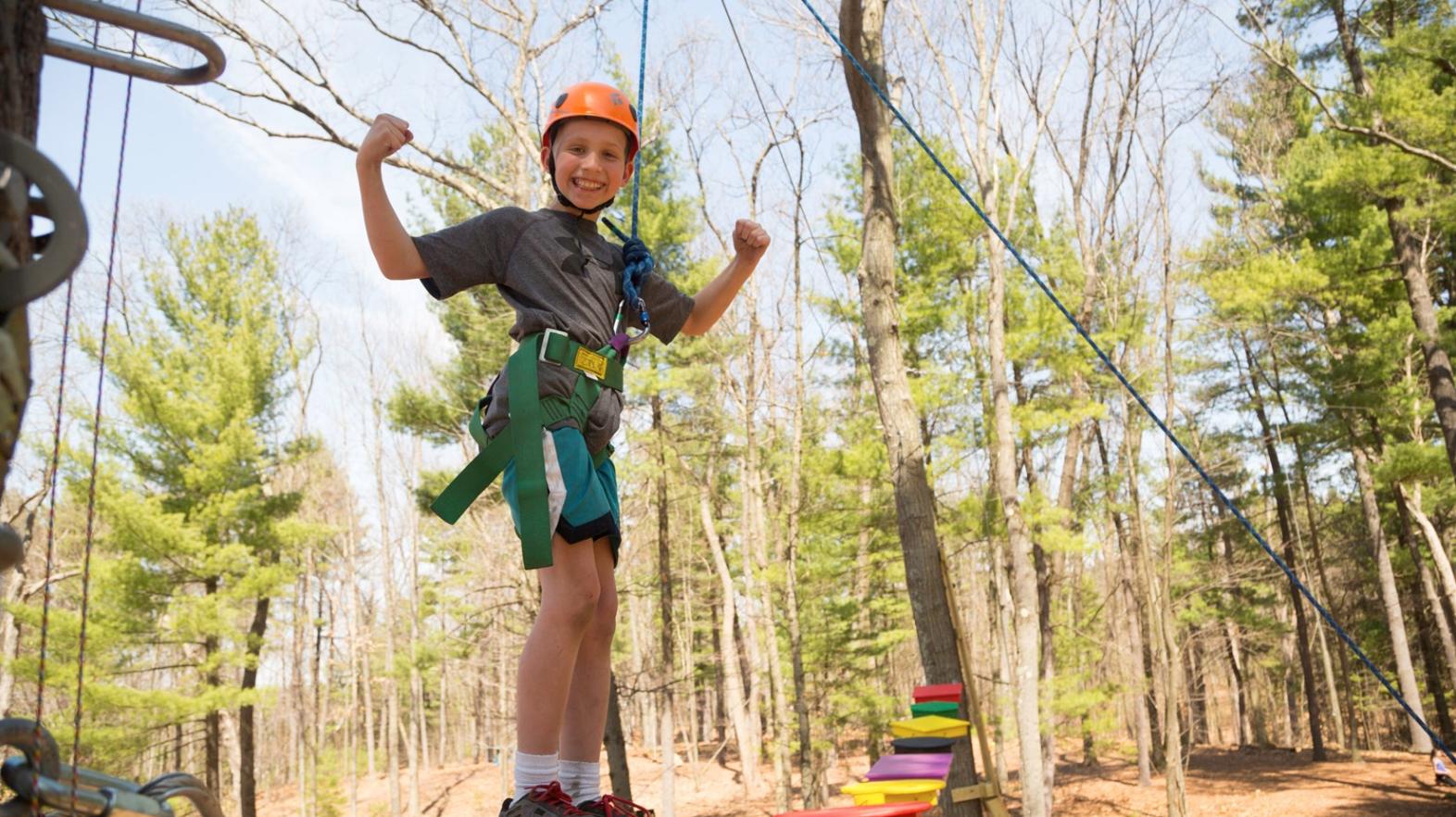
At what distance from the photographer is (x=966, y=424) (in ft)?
57.2

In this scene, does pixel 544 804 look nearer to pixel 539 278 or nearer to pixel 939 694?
pixel 539 278

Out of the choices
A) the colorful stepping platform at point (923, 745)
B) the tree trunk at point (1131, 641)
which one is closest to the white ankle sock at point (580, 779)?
the colorful stepping platform at point (923, 745)

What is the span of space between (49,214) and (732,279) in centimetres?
209

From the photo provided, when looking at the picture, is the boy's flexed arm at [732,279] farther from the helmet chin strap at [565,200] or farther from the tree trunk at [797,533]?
the tree trunk at [797,533]

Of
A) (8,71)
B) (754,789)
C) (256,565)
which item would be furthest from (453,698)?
→ (8,71)

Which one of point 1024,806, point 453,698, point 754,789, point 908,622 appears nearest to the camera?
point 1024,806

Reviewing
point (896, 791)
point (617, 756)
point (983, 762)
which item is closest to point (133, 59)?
point (896, 791)

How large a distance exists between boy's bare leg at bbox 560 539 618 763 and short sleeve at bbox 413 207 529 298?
0.74 meters

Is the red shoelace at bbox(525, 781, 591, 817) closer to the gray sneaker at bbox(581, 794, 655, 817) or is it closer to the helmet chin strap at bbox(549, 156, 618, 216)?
the gray sneaker at bbox(581, 794, 655, 817)

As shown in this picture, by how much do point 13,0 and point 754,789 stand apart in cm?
2544

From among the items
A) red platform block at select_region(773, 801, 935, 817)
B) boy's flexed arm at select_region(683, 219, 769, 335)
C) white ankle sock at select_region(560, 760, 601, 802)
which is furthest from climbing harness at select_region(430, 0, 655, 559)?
red platform block at select_region(773, 801, 935, 817)

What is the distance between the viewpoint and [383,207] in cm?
219

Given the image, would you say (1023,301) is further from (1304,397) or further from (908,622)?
(1304,397)

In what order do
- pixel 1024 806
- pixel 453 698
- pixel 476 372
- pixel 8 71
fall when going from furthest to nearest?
pixel 453 698, pixel 476 372, pixel 1024 806, pixel 8 71
